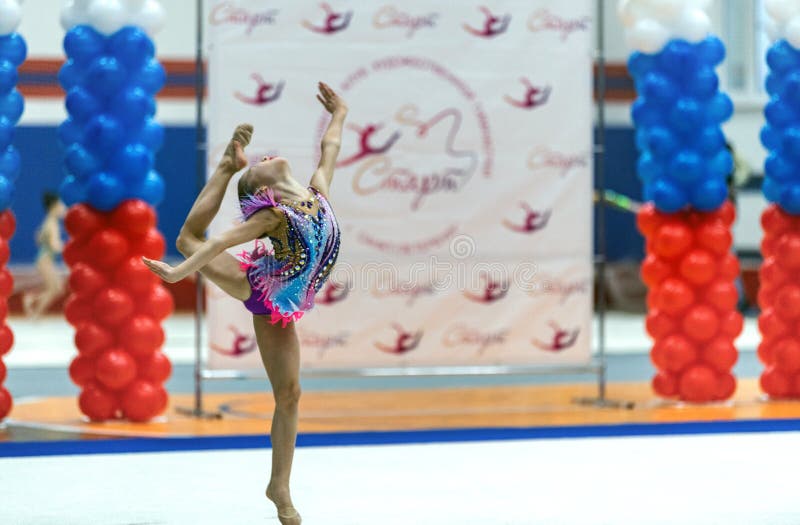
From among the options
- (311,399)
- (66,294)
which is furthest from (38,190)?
(311,399)

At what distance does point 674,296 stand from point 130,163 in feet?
10.0

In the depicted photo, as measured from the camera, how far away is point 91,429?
5.86 m

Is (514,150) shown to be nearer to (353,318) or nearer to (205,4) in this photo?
(353,318)

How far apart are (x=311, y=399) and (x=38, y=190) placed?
9.74 metres

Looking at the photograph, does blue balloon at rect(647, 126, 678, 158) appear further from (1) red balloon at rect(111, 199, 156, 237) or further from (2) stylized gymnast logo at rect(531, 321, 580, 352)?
(1) red balloon at rect(111, 199, 156, 237)

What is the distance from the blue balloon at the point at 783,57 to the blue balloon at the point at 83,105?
149 inches

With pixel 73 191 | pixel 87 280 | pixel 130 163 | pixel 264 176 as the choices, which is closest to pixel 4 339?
pixel 87 280

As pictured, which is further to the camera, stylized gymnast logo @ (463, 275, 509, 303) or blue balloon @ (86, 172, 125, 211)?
stylized gymnast logo @ (463, 275, 509, 303)

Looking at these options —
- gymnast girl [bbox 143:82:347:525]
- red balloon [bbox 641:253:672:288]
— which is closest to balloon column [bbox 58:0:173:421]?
gymnast girl [bbox 143:82:347:525]

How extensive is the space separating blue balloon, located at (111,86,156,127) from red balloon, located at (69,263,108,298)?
77 cm

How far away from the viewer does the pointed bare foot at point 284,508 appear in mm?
3625

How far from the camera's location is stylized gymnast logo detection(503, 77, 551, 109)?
6.54 m

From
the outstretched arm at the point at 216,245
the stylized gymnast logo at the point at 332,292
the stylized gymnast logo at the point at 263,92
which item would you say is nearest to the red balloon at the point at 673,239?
the stylized gymnast logo at the point at 332,292

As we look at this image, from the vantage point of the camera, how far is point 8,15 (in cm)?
585
